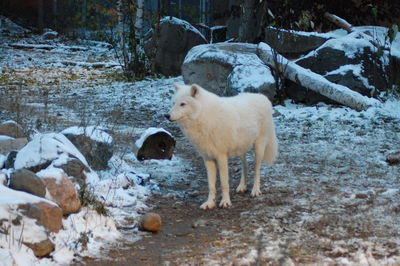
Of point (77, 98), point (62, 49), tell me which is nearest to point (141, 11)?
point (77, 98)

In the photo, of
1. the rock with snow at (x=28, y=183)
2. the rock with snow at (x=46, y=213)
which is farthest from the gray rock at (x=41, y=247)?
the rock with snow at (x=28, y=183)

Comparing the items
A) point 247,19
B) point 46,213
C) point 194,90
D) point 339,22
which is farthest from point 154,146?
point 247,19

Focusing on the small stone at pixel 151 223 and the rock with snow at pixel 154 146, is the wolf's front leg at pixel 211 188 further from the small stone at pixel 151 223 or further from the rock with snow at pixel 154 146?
the rock with snow at pixel 154 146

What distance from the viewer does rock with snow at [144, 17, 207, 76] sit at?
14.5 metres

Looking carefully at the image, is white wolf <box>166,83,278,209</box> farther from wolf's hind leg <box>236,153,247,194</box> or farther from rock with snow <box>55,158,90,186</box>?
rock with snow <box>55,158,90,186</box>

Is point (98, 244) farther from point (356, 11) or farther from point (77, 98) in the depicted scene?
point (356, 11)

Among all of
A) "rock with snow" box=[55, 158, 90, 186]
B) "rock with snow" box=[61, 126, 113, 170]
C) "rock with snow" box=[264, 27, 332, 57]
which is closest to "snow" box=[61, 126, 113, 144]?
"rock with snow" box=[61, 126, 113, 170]

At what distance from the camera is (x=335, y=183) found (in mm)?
6379

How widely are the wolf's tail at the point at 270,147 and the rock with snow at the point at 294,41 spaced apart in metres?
5.61

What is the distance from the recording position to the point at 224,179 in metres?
5.78

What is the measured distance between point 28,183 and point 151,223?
1072mm

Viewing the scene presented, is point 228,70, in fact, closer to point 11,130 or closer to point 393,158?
point 393,158

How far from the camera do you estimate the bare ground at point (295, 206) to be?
4418 mm

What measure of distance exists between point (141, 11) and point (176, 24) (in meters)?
0.91
